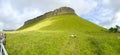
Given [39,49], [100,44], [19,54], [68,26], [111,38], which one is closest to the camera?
[19,54]

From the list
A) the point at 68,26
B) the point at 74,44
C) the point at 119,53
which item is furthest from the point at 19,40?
the point at 68,26

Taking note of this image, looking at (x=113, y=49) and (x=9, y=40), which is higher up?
(x=9, y=40)

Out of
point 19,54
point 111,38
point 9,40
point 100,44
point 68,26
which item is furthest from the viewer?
point 68,26

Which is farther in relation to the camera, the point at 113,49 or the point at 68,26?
the point at 68,26

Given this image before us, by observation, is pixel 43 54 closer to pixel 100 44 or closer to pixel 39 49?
pixel 39 49

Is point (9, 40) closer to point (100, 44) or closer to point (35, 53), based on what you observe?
point (35, 53)

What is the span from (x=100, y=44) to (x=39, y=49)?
24.8 metres

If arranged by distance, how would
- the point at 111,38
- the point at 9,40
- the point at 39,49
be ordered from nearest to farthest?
the point at 39,49 < the point at 9,40 < the point at 111,38

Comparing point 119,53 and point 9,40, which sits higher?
point 9,40

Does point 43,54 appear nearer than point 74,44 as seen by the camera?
Yes

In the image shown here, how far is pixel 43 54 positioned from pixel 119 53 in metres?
27.6

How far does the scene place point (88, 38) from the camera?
107188 millimetres

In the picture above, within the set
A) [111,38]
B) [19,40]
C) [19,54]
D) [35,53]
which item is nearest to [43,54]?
[35,53]

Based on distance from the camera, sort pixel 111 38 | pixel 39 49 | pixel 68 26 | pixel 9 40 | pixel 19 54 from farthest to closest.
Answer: pixel 68 26 → pixel 111 38 → pixel 9 40 → pixel 39 49 → pixel 19 54
